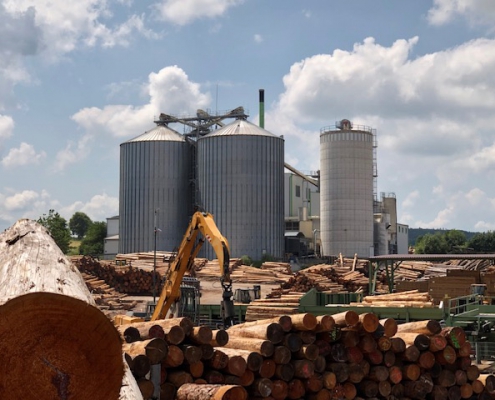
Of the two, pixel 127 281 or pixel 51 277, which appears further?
pixel 127 281

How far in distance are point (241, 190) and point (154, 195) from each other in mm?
8418

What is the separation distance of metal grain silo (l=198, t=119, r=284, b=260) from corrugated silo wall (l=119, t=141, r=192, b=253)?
8.70ft

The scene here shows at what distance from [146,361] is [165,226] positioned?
57.0m

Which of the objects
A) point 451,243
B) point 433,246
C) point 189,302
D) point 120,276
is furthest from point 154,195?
point 451,243

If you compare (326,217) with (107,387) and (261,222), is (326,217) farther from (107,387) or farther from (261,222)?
(107,387)

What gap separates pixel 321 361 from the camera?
12188 mm

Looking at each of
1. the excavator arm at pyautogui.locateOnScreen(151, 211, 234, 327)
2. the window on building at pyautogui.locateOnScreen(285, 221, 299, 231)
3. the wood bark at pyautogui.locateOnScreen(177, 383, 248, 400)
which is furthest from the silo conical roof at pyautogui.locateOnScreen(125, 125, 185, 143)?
the wood bark at pyautogui.locateOnScreen(177, 383, 248, 400)

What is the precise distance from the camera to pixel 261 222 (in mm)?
65562

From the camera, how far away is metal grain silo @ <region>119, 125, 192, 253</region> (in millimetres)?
67250

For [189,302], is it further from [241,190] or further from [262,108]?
[262,108]

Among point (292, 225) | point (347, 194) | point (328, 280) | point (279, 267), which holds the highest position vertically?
point (347, 194)

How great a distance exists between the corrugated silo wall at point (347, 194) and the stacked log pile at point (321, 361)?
58.7 m

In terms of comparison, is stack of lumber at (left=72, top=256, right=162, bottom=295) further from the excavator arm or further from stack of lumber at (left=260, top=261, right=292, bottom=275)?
the excavator arm

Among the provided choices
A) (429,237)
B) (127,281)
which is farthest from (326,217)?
(429,237)
